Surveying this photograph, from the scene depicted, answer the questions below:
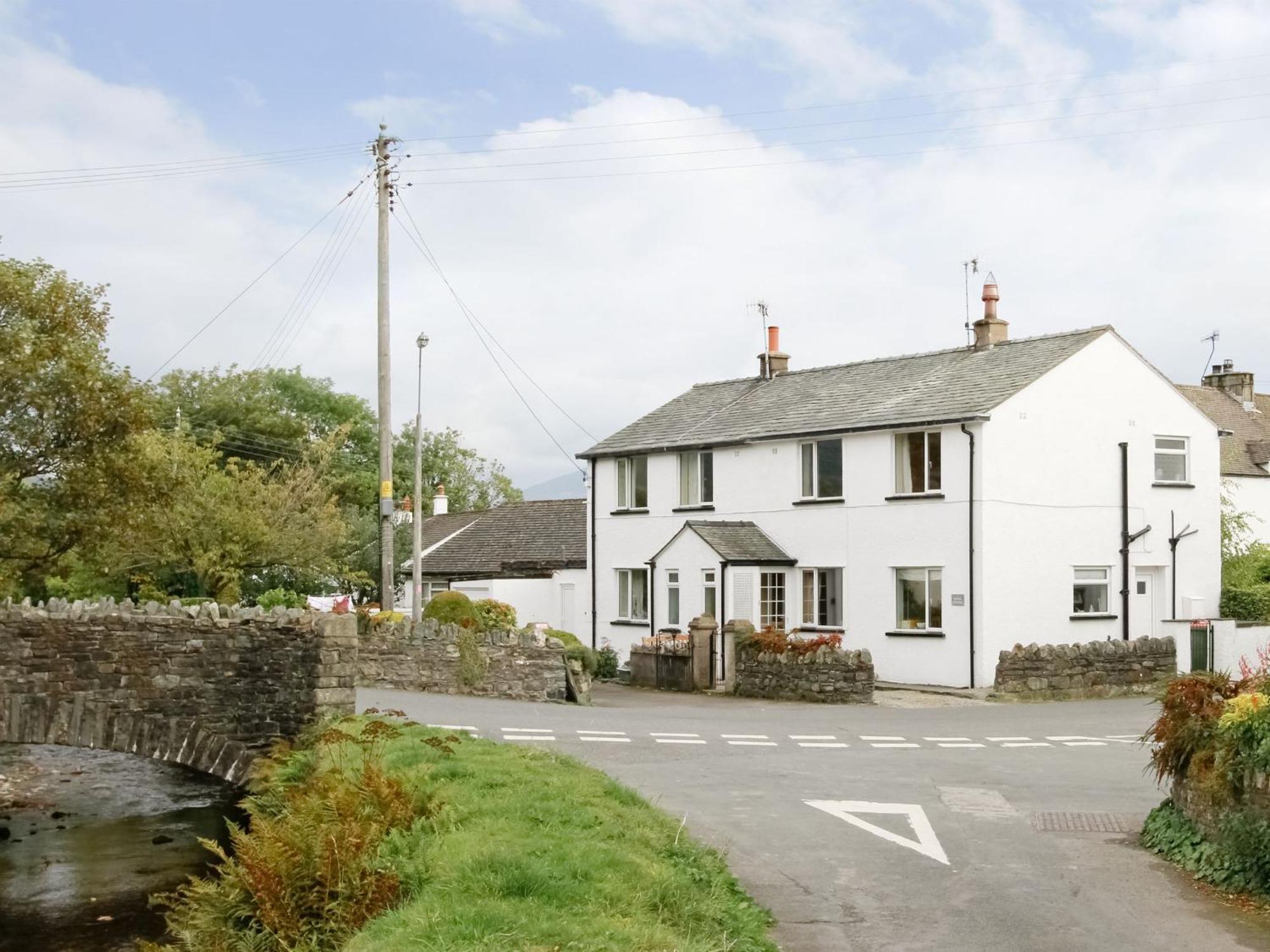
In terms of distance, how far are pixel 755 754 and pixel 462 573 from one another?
2831cm

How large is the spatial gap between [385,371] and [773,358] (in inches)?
603

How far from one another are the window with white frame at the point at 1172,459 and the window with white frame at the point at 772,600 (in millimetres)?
9499

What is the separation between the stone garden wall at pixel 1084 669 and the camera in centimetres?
2928

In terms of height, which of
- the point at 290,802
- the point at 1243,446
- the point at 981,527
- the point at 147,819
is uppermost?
the point at 1243,446

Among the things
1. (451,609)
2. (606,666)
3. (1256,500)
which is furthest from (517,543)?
(1256,500)

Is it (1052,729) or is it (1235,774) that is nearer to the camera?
(1235,774)

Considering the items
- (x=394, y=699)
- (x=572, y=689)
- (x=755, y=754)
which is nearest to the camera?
(x=755, y=754)

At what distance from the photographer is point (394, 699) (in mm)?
25250

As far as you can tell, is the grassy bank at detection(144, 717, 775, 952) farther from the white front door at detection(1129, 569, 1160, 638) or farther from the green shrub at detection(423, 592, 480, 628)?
the white front door at detection(1129, 569, 1160, 638)

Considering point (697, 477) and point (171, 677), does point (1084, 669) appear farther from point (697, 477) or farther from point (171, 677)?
point (171, 677)

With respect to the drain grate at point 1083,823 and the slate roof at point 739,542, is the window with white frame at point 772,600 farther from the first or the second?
the drain grate at point 1083,823

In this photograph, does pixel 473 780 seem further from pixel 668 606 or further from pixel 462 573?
pixel 462 573

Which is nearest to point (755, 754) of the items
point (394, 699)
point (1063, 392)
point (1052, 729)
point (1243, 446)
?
point (1052, 729)

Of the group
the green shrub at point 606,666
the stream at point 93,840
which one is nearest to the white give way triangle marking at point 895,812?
the stream at point 93,840
